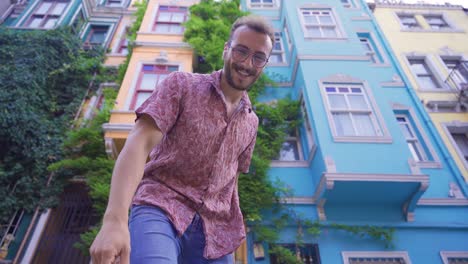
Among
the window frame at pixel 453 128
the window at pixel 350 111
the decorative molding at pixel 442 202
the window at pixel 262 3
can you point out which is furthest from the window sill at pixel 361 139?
the window at pixel 262 3

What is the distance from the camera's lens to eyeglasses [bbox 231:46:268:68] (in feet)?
5.82

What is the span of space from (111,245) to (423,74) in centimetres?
1297

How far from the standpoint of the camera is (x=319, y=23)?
9.85m

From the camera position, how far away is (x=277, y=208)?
6238 millimetres

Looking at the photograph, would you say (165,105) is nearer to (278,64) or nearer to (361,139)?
(361,139)

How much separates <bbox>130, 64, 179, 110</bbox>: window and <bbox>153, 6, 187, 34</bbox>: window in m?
2.09

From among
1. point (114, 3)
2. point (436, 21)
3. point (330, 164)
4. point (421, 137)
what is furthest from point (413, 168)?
point (114, 3)

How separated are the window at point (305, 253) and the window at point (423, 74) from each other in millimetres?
7989

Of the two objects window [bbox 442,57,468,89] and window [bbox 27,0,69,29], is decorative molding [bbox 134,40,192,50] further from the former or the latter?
window [bbox 442,57,468,89]

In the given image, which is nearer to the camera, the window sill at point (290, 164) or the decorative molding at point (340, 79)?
the window sill at point (290, 164)

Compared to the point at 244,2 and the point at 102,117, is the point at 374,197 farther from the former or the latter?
the point at 244,2

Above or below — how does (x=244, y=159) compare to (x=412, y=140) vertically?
below

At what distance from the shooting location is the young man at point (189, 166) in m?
1.16

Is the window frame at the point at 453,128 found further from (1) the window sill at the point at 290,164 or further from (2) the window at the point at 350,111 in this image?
(1) the window sill at the point at 290,164
